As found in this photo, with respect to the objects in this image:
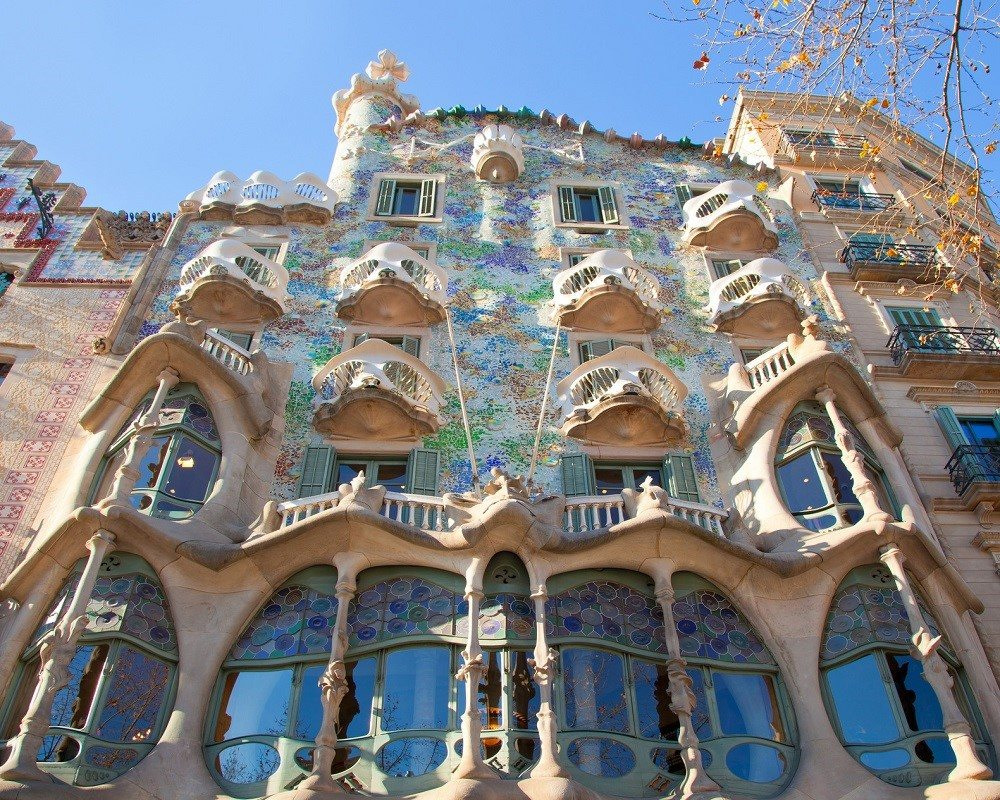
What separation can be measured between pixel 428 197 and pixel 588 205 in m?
3.49

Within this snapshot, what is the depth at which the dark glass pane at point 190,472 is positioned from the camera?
1266cm

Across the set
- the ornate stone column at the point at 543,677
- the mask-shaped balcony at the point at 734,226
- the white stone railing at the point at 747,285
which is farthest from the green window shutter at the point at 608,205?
the ornate stone column at the point at 543,677

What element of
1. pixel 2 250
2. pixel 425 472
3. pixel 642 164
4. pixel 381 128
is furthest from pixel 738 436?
pixel 2 250

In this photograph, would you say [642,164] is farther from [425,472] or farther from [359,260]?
[425,472]

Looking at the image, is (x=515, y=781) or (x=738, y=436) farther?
(x=738, y=436)

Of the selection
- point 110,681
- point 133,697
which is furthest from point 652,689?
point 110,681

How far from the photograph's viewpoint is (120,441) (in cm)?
1330

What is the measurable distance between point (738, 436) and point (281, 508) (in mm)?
6661

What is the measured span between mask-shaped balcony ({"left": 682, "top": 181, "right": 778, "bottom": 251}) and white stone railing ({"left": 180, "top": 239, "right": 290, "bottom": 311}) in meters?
8.29

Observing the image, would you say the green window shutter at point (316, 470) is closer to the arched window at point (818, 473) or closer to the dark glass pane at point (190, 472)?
the dark glass pane at point (190, 472)

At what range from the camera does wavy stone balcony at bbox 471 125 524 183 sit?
69.3 ft

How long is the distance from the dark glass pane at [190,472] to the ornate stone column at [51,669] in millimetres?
1365

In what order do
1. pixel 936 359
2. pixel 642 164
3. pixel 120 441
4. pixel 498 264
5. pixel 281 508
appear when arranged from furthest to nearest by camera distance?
pixel 642 164, pixel 498 264, pixel 936 359, pixel 120 441, pixel 281 508

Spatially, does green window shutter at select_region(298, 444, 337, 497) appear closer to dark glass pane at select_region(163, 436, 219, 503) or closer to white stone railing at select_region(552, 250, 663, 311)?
dark glass pane at select_region(163, 436, 219, 503)
